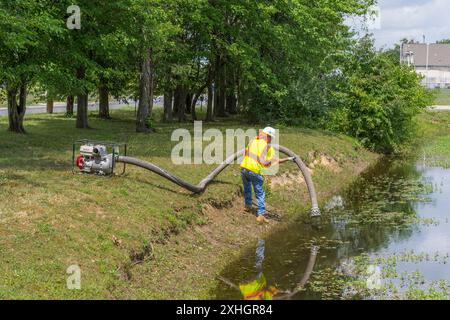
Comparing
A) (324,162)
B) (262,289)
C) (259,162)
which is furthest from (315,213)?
(324,162)

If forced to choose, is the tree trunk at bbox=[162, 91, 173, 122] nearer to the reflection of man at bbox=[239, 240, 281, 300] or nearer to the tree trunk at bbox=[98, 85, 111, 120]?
the tree trunk at bbox=[98, 85, 111, 120]

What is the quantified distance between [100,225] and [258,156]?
19.0 feet

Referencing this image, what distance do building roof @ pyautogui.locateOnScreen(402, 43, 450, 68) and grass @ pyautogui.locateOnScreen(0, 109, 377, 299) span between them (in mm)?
120001

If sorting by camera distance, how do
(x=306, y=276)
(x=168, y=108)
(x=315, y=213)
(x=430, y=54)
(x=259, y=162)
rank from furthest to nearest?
(x=430, y=54) < (x=168, y=108) < (x=315, y=213) < (x=259, y=162) < (x=306, y=276)

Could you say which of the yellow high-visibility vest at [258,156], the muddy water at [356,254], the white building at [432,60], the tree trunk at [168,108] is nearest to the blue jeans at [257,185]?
the yellow high-visibility vest at [258,156]

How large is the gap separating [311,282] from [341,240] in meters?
4.17

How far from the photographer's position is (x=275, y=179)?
2327cm

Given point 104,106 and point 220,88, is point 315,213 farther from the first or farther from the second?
point 104,106

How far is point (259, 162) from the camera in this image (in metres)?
18.0

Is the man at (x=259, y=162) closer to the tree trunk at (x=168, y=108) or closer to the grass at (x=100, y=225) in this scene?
the grass at (x=100, y=225)

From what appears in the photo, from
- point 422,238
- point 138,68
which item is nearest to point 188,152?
point 422,238

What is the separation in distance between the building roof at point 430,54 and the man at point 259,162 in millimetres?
122362
